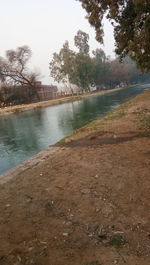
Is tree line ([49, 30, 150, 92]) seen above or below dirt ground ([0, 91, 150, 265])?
above

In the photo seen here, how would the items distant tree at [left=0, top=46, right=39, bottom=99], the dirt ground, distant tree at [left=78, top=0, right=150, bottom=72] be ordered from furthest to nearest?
distant tree at [left=0, top=46, right=39, bottom=99], distant tree at [left=78, top=0, right=150, bottom=72], the dirt ground

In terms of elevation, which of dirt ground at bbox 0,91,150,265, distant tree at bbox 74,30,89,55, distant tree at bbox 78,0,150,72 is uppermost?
distant tree at bbox 74,30,89,55

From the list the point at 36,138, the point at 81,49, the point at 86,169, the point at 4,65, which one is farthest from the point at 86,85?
the point at 86,169

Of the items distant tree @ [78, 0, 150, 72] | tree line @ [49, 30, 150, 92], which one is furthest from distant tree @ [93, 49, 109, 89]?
distant tree @ [78, 0, 150, 72]

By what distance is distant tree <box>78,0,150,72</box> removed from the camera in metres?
13.2

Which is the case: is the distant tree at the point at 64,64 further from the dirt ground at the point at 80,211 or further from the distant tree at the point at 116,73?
the dirt ground at the point at 80,211

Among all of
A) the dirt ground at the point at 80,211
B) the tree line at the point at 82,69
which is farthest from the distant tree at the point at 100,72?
the dirt ground at the point at 80,211

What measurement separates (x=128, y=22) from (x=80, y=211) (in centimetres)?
1453

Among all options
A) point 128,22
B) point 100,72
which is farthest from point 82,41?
point 128,22

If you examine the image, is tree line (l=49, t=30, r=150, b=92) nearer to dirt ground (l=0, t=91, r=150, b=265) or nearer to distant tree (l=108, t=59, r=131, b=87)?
distant tree (l=108, t=59, r=131, b=87)

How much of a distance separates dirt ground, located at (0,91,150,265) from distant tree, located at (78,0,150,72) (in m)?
7.11

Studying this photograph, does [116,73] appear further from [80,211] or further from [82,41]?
[80,211]

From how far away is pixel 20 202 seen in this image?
6.54 meters

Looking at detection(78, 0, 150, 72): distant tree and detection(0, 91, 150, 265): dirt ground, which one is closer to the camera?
detection(0, 91, 150, 265): dirt ground
